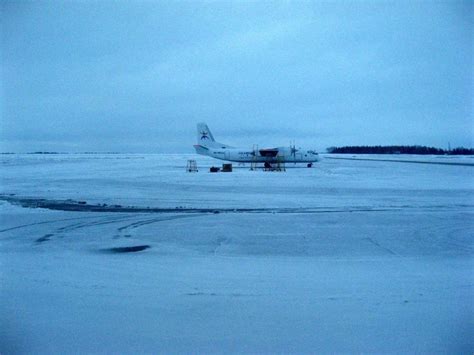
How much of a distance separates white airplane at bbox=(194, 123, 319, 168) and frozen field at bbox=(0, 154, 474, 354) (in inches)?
1250

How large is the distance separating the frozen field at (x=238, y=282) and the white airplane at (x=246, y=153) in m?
31.7

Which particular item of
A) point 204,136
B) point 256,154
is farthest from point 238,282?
point 204,136

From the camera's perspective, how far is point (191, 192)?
18469mm

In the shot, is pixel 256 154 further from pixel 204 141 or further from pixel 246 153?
pixel 204 141

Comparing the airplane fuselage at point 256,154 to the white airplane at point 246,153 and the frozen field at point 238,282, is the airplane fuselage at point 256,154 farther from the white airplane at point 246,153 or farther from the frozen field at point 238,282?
the frozen field at point 238,282

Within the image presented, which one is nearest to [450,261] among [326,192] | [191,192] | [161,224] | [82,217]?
[161,224]

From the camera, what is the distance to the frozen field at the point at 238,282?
4418mm

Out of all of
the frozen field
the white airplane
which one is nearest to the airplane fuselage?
the white airplane

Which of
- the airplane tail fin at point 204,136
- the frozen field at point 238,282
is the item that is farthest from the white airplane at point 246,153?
the frozen field at point 238,282

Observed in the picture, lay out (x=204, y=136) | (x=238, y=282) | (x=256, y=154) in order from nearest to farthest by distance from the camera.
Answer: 1. (x=238, y=282)
2. (x=256, y=154)
3. (x=204, y=136)

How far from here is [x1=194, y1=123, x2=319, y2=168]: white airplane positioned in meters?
43.7

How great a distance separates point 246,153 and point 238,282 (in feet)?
125

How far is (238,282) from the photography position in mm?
5934

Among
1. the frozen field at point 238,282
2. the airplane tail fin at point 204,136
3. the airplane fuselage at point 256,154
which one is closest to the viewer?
the frozen field at point 238,282
